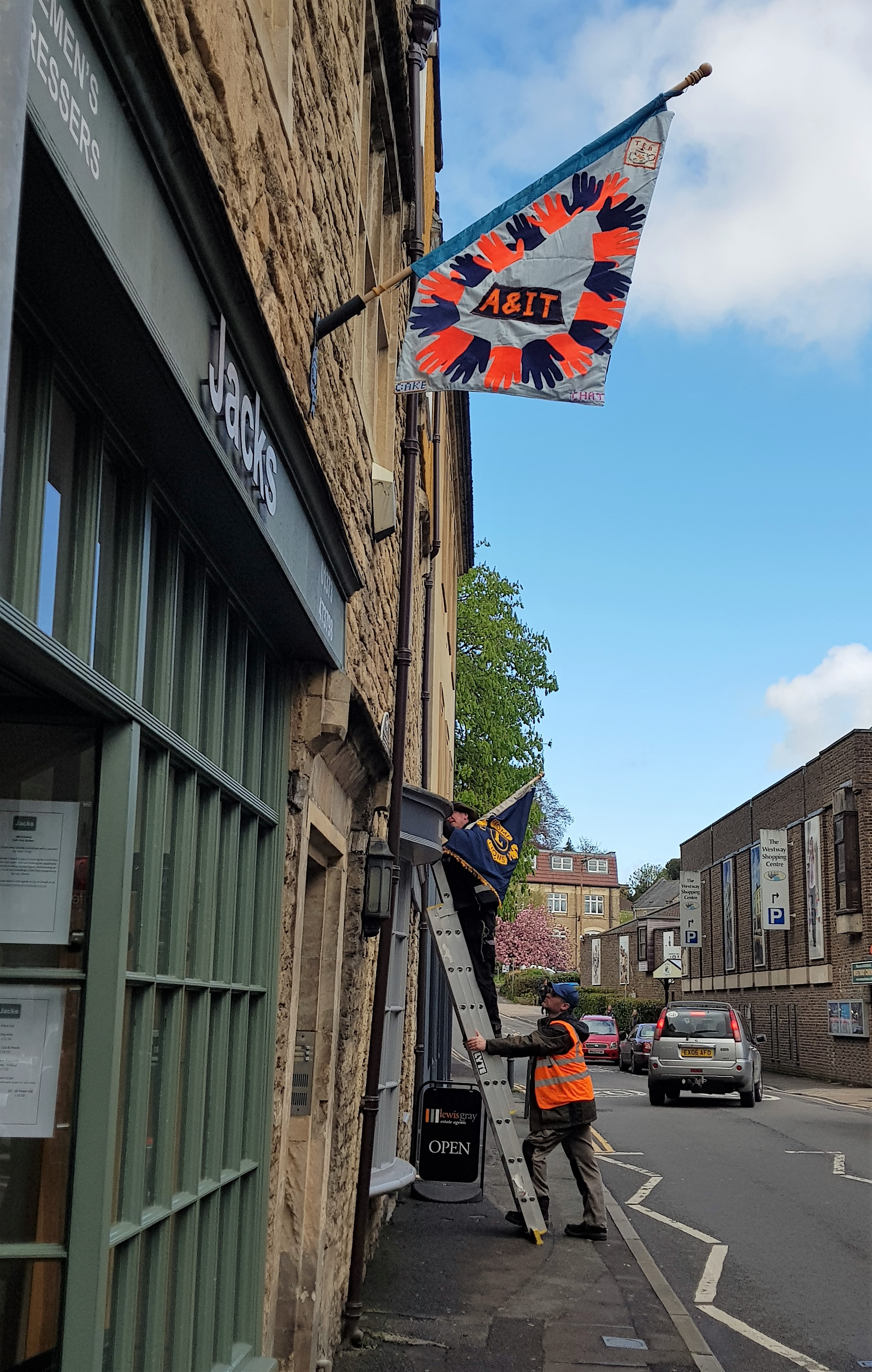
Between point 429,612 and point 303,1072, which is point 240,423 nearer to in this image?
point 303,1072

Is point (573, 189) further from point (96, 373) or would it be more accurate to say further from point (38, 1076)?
point (38, 1076)

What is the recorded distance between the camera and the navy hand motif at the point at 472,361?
18.0ft

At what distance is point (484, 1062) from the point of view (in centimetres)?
979

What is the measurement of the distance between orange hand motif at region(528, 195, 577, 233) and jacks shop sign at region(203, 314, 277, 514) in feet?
6.29

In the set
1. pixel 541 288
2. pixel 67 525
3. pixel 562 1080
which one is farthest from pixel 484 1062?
pixel 67 525

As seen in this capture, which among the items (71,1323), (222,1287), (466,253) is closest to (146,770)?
(71,1323)

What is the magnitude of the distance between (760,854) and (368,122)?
36.1m

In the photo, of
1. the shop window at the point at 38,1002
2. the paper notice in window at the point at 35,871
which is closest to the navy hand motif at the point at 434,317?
the shop window at the point at 38,1002

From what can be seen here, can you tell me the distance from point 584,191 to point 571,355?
0.70 metres

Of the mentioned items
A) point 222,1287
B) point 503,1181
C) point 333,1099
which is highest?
point 333,1099

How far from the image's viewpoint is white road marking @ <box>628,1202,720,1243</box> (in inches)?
428

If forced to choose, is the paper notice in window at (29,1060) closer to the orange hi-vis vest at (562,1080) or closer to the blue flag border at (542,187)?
the blue flag border at (542,187)

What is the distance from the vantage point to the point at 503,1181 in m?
13.7

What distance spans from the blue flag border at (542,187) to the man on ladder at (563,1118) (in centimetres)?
622
